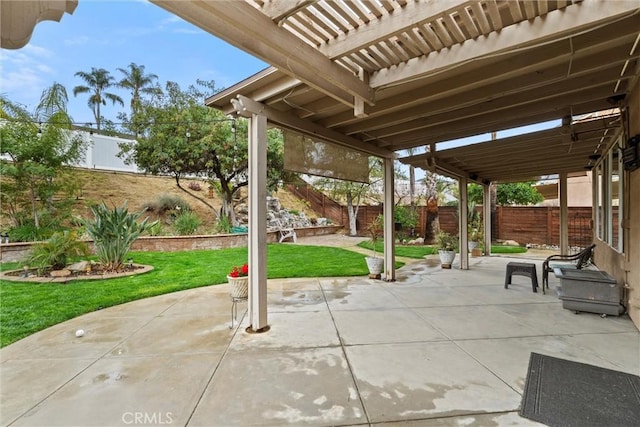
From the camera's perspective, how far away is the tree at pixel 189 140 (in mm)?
10562

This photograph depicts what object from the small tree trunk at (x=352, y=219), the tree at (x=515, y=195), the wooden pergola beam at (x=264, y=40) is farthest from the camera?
the small tree trunk at (x=352, y=219)

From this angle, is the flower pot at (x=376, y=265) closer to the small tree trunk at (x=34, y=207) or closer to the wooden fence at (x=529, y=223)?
the wooden fence at (x=529, y=223)

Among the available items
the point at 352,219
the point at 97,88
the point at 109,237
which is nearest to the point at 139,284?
the point at 109,237

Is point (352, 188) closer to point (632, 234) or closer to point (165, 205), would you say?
point (165, 205)

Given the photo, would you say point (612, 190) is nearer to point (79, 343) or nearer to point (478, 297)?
→ point (478, 297)

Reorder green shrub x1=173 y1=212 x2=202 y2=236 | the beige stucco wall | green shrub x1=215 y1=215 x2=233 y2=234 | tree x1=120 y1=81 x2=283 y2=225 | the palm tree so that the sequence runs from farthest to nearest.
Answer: the palm tree < green shrub x1=215 y1=215 x2=233 y2=234 < tree x1=120 y1=81 x2=283 y2=225 < green shrub x1=173 y1=212 x2=202 y2=236 < the beige stucco wall

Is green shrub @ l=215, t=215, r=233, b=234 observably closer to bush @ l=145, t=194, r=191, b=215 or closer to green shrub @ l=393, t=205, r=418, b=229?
bush @ l=145, t=194, r=191, b=215

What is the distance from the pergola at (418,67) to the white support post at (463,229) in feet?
8.32

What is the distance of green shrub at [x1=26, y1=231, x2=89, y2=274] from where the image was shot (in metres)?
5.76

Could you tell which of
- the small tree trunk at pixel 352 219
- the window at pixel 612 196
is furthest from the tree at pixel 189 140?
the window at pixel 612 196

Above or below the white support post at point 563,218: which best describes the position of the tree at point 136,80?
above

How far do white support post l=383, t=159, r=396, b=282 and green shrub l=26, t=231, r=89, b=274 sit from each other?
627cm

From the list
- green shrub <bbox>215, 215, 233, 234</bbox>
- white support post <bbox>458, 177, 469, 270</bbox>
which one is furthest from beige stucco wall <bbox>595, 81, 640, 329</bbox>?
green shrub <bbox>215, 215, 233, 234</bbox>

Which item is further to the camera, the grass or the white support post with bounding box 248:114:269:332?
the grass
